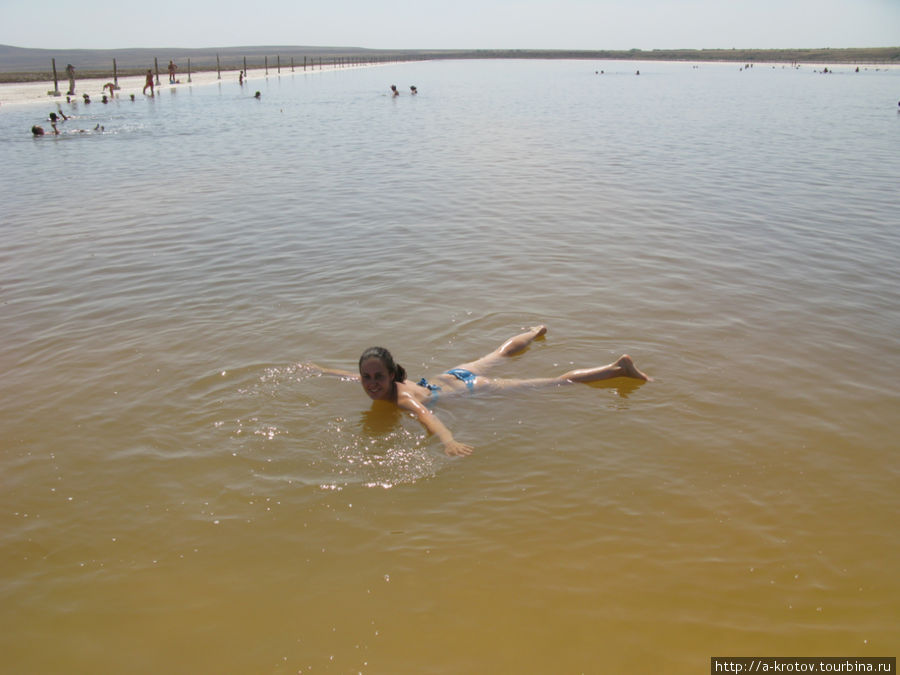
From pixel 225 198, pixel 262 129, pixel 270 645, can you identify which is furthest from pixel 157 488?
pixel 262 129

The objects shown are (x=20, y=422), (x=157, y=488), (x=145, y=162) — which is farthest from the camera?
(x=145, y=162)

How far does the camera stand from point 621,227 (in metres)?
13.0

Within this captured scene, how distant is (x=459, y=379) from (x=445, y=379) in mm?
147

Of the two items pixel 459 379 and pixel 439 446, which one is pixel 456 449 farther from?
pixel 459 379

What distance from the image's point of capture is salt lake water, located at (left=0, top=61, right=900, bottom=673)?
4.02 m

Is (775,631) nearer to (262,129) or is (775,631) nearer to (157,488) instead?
(157,488)

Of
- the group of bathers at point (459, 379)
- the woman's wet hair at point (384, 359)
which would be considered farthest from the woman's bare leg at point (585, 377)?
the woman's wet hair at point (384, 359)

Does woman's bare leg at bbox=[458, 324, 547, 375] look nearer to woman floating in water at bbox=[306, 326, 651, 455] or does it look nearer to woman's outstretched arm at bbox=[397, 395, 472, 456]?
woman floating in water at bbox=[306, 326, 651, 455]

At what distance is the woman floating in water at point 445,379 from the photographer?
6012mm

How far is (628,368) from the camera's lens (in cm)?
686

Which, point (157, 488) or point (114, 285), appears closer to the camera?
point (157, 488)

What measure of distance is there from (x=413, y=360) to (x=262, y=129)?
83.5 ft

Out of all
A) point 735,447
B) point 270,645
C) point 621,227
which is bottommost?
point 270,645

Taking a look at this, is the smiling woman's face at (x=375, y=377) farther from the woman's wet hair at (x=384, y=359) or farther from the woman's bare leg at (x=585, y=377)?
the woman's bare leg at (x=585, y=377)
